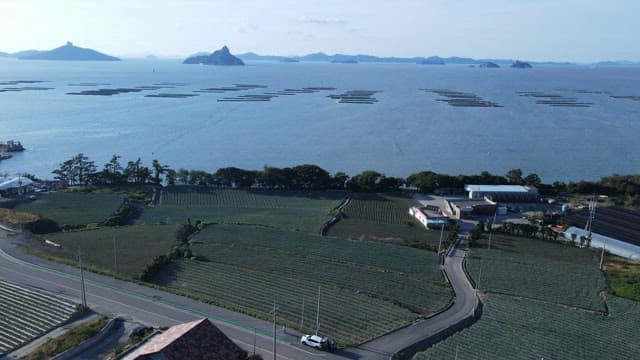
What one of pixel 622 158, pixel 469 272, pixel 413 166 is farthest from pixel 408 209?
pixel 622 158

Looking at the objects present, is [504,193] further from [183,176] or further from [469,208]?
[183,176]

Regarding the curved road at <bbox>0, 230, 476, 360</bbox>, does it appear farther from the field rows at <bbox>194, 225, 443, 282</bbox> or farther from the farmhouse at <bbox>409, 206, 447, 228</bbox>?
the farmhouse at <bbox>409, 206, 447, 228</bbox>

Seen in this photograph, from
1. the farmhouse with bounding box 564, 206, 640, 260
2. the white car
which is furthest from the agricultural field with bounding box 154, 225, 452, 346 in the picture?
the farmhouse with bounding box 564, 206, 640, 260

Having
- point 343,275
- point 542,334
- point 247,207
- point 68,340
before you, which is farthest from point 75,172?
point 542,334

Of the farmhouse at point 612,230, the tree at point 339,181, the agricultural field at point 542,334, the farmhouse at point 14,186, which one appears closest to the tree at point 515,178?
the farmhouse at point 612,230

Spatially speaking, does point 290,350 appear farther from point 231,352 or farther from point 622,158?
point 622,158

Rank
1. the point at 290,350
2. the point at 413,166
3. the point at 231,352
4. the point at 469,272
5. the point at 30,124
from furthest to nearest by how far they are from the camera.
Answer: the point at 30,124 < the point at 413,166 < the point at 469,272 < the point at 290,350 < the point at 231,352

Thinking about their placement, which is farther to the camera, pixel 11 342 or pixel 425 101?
pixel 425 101
